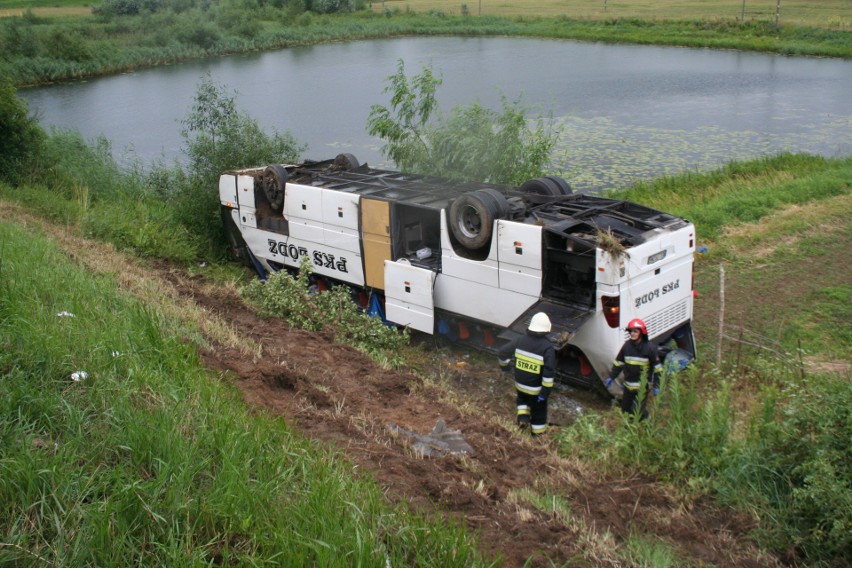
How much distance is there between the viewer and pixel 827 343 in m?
10.2

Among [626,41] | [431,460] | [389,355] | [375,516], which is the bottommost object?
[389,355]

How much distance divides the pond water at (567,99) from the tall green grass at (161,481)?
15245 millimetres

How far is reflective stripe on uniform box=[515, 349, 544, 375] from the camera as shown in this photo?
790 cm

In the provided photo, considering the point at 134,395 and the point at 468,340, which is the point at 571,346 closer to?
the point at 468,340

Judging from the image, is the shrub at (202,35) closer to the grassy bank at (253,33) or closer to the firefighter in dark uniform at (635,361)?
the grassy bank at (253,33)

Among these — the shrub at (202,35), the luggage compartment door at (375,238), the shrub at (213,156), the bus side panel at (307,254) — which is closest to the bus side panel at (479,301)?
the luggage compartment door at (375,238)

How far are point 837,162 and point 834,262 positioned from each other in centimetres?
878

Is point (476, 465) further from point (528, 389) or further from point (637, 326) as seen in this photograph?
point (637, 326)

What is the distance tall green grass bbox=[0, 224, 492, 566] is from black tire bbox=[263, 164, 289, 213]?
258 inches

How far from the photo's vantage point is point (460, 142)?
50.3 feet

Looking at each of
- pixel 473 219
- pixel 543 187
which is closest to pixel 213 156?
pixel 543 187

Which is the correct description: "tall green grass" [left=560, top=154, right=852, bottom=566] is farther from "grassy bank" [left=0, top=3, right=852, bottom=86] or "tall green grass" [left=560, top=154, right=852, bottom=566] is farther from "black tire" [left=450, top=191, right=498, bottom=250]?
"grassy bank" [left=0, top=3, right=852, bottom=86]

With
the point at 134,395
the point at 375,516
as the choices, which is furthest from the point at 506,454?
the point at 134,395

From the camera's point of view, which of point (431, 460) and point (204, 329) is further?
point (204, 329)
